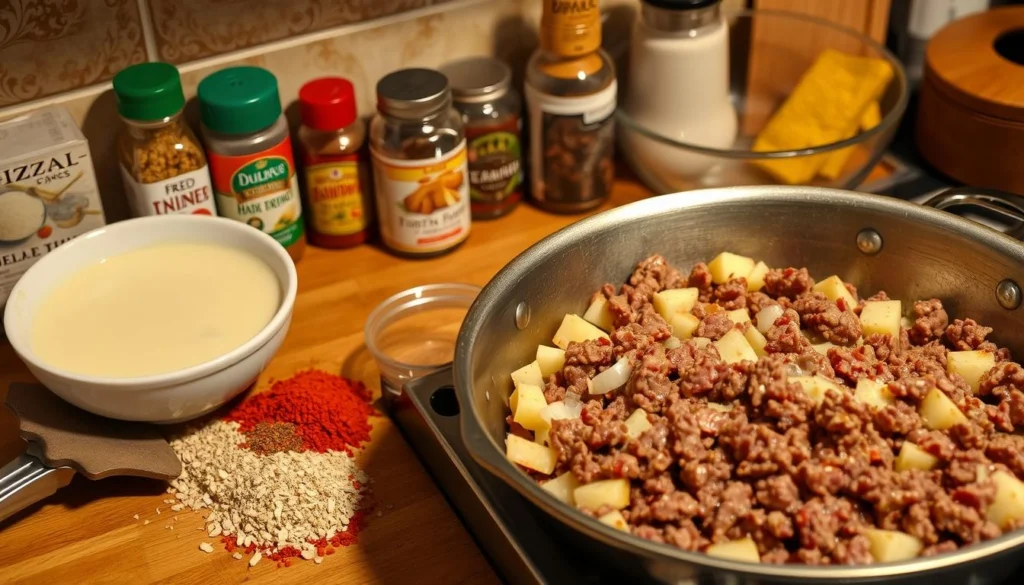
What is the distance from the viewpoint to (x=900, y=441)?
105 cm

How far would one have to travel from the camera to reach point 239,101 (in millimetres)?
1371

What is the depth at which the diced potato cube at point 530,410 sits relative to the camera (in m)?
1.14

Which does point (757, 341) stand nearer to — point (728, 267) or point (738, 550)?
point (728, 267)

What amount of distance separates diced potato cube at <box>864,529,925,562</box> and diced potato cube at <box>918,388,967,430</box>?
15 centimetres

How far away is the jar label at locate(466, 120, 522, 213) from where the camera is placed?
1.58 metres

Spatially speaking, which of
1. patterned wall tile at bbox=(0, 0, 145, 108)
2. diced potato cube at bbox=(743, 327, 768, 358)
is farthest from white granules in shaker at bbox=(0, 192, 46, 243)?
diced potato cube at bbox=(743, 327, 768, 358)

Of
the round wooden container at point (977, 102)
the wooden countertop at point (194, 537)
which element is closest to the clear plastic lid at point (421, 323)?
the wooden countertop at point (194, 537)

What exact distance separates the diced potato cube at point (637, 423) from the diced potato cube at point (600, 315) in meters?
0.21

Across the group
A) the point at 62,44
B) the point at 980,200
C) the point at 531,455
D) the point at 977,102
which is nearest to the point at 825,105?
the point at 977,102

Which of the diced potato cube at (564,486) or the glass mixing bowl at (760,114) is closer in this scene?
the diced potato cube at (564,486)

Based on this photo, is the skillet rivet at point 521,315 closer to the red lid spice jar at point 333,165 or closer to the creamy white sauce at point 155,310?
the creamy white sauce at point 155,310

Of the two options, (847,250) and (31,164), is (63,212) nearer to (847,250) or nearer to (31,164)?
(31,164)

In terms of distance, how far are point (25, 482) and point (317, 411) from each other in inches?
13.4

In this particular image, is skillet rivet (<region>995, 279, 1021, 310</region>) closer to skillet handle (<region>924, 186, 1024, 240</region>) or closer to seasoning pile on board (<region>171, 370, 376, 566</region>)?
skillet handle (<region>924, 186, 1024, 240</region>)
